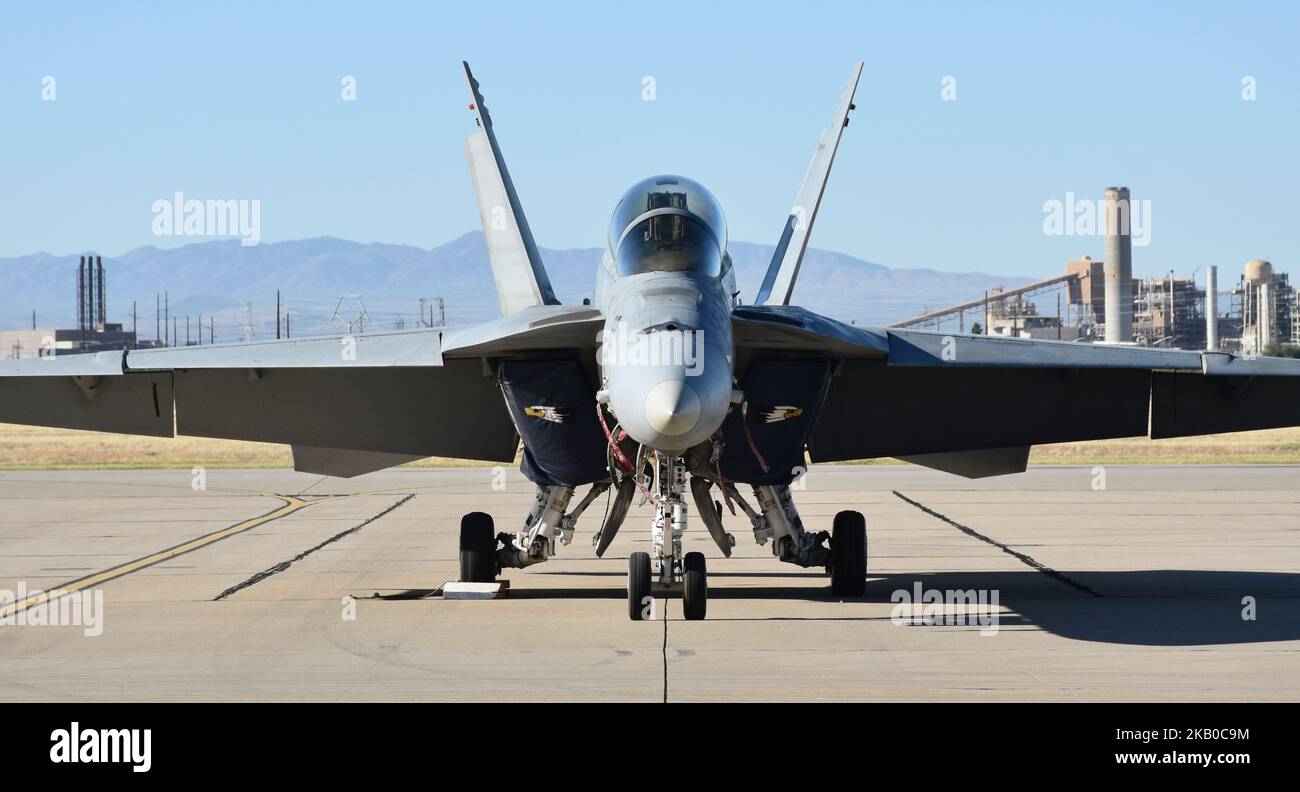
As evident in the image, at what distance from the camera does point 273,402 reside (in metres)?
13.8

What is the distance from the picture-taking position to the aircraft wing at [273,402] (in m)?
13.2

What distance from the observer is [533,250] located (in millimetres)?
14922

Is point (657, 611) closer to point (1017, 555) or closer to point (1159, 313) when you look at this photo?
point (1017, 555)

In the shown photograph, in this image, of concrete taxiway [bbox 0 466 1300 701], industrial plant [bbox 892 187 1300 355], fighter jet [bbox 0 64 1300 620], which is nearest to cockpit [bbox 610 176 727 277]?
fighter jet [bbox 0 64 1300 620]

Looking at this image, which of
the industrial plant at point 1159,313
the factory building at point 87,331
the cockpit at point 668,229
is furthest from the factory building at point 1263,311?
the cockpit at point 668,229

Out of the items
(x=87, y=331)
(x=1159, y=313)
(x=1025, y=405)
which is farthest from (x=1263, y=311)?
(x=1025, y=405)

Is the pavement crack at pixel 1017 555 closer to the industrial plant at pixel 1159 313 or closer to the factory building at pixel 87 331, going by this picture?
the industrial plant at pixel 1159 313

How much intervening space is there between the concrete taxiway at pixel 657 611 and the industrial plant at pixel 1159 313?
3765 inches

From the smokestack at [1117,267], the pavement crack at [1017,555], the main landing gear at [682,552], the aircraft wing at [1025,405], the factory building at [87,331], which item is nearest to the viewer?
the main landing gear at [682,552]

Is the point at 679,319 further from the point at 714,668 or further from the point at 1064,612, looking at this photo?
the point at 1064,612

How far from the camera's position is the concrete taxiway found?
903 cm

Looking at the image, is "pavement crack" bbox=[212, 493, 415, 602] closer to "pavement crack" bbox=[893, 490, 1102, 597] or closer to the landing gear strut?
the landing gear strut

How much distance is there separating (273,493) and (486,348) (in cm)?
1628
